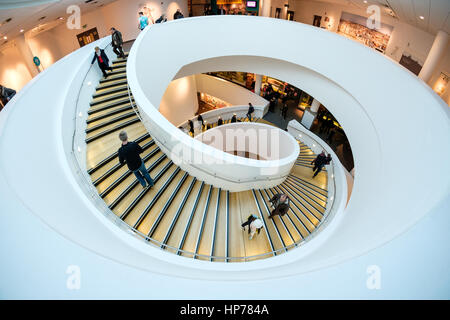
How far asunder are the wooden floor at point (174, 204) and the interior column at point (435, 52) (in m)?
7.21

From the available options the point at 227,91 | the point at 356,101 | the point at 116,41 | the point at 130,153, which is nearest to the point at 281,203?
the point at 130,153

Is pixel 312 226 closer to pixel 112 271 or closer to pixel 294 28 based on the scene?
pixel 112 271

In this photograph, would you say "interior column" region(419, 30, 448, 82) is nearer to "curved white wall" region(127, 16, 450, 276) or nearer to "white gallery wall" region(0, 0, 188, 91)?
"curved white wall" region(127, 16, 450, 276)

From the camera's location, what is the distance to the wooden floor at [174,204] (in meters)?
4.62

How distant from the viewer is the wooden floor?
4.62m

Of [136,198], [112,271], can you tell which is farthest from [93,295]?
[136,198]

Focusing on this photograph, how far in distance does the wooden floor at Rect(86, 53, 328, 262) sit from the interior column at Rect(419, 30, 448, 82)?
721cm

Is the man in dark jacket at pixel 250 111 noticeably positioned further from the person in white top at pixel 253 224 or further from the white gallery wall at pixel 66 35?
the person in white top at pixel 253 224

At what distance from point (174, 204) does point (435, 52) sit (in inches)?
414

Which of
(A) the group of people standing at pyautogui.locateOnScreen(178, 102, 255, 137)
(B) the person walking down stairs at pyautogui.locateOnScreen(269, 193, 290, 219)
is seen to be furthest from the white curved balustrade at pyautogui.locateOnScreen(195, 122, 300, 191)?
(B) the person walking down stairs at pyautogui.locateOnScreen(269, 193, 290, 219)

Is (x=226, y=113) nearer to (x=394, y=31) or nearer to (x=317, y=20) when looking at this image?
(x=317, y=20)

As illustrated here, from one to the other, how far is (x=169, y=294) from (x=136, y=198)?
3070mm

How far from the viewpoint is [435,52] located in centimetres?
785

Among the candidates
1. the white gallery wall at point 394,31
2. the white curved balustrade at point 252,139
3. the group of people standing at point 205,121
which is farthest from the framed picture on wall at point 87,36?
the white gallery wall at point 394,31
